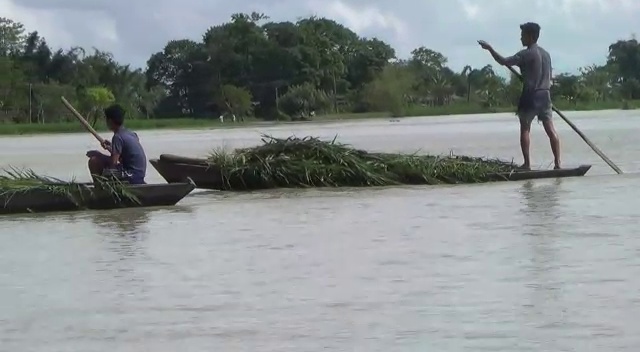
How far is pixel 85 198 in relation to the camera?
10734 millimetres

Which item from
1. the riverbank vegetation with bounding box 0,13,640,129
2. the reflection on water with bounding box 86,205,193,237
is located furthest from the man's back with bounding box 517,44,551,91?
the riverbank vegetation with bounding box 0,13,640,129

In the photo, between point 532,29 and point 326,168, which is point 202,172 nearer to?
point 326,168

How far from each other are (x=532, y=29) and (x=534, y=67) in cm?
40

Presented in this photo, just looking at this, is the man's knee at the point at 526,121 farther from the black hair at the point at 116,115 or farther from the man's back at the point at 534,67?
the black hair at the point at 116,115

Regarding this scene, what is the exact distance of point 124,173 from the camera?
423 inches

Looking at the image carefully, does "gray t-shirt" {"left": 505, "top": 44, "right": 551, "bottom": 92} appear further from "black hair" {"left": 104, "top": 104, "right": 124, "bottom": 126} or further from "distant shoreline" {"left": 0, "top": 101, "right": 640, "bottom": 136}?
"distant shoreline" {"left": 0, "top": 101, "right": 640, "bottom": 136}

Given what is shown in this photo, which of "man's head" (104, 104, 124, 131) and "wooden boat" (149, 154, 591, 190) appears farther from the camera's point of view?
"wooden boat" (149, 154, 591, 190)

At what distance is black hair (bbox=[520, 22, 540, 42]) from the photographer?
1260cm

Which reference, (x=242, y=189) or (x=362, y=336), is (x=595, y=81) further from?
(x=362, y=336)

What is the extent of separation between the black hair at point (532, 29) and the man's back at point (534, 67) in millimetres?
96

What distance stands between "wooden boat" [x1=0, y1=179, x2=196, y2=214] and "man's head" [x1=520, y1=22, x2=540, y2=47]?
4.04m

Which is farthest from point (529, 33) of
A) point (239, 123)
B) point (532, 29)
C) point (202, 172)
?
point (239, 123)

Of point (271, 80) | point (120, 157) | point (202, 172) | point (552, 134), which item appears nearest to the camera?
point (120, 157)

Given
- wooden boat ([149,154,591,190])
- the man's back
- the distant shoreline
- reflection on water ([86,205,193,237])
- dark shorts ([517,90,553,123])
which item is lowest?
the distant shoreline
